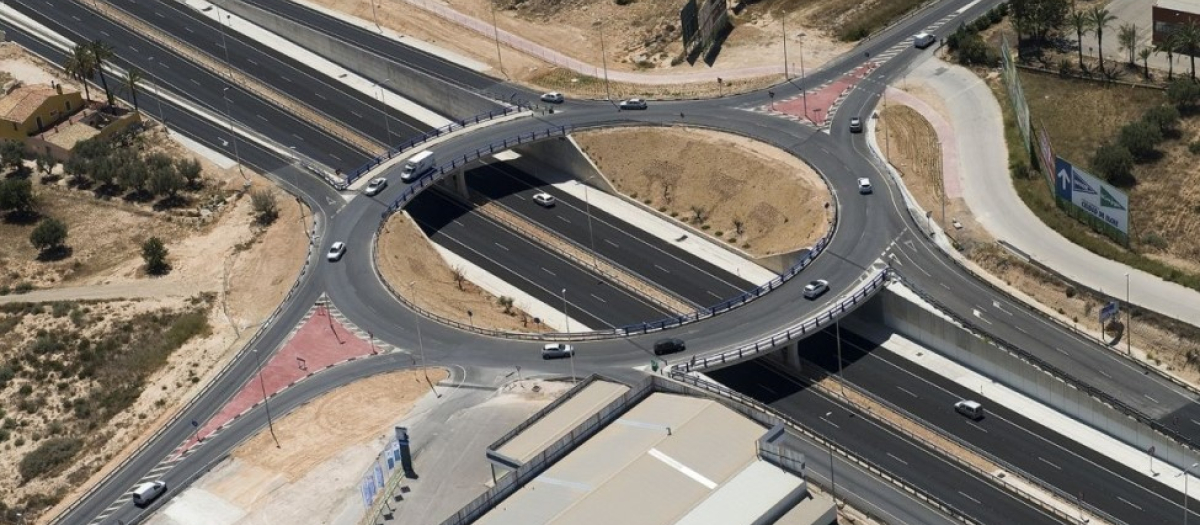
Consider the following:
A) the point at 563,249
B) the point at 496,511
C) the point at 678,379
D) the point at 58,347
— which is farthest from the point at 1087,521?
the point at 58,347

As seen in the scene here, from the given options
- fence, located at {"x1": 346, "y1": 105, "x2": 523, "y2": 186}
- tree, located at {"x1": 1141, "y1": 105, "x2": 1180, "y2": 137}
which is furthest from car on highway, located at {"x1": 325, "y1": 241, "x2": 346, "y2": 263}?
tree, located at {"x1": 1141, "y1": 105, "x2": 1180, "y2": 137}

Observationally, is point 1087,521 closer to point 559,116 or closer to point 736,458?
point 736,458

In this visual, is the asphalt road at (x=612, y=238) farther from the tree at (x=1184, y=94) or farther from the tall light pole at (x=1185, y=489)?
the tree at (x=1184, y=94)

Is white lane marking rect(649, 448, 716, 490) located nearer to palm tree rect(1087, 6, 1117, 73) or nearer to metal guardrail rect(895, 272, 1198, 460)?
metal guardrail rect(895, 272, 1198, 460)

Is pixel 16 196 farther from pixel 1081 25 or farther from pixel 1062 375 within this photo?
pixel 1081 25

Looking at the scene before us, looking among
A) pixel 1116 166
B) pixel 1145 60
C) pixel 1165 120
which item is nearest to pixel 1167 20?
pixel 1145 60
